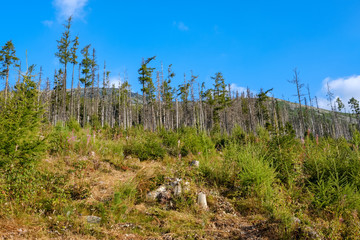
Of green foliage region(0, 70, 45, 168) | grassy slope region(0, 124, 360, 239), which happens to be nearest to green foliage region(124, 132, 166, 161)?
grassy slope region(0, 124, 360, 239)

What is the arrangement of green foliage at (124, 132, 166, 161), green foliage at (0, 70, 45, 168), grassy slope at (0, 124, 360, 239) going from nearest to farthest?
1. grassy slope at (0, 124, 360, 239)
2. green foliage at (0, 70, 45, 168)
3. green foliage at (124, 132, 166, 161)

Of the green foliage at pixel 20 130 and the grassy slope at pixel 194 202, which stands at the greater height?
the green foliage at pixel 20 130

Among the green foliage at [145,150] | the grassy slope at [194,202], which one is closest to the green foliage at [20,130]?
the grassy slope at [194,202]

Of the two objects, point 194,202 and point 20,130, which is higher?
point 20,130

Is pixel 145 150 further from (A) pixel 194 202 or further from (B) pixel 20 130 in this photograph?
(B) pixel 20 130

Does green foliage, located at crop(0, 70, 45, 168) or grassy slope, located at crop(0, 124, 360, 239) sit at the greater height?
green foliage, located at crop(0, 70, 45, 168)

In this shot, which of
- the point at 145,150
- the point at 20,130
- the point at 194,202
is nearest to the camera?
the point at 20,130

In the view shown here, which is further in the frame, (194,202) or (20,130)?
(194,202)

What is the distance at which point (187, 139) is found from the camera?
9227 mm

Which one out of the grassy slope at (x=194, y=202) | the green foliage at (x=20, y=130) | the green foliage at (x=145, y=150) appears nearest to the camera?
the grassy slope at (x=194, y=202)

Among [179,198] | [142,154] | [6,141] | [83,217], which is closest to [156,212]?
[179,198]

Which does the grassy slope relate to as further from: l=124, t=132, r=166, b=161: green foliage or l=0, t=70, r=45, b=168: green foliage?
l=124, t=132, r=166, b=161: green foliage

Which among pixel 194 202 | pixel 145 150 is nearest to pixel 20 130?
pixel 194 202

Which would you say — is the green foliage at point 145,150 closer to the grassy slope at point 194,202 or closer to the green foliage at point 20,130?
the grassy slope at point 194,202
